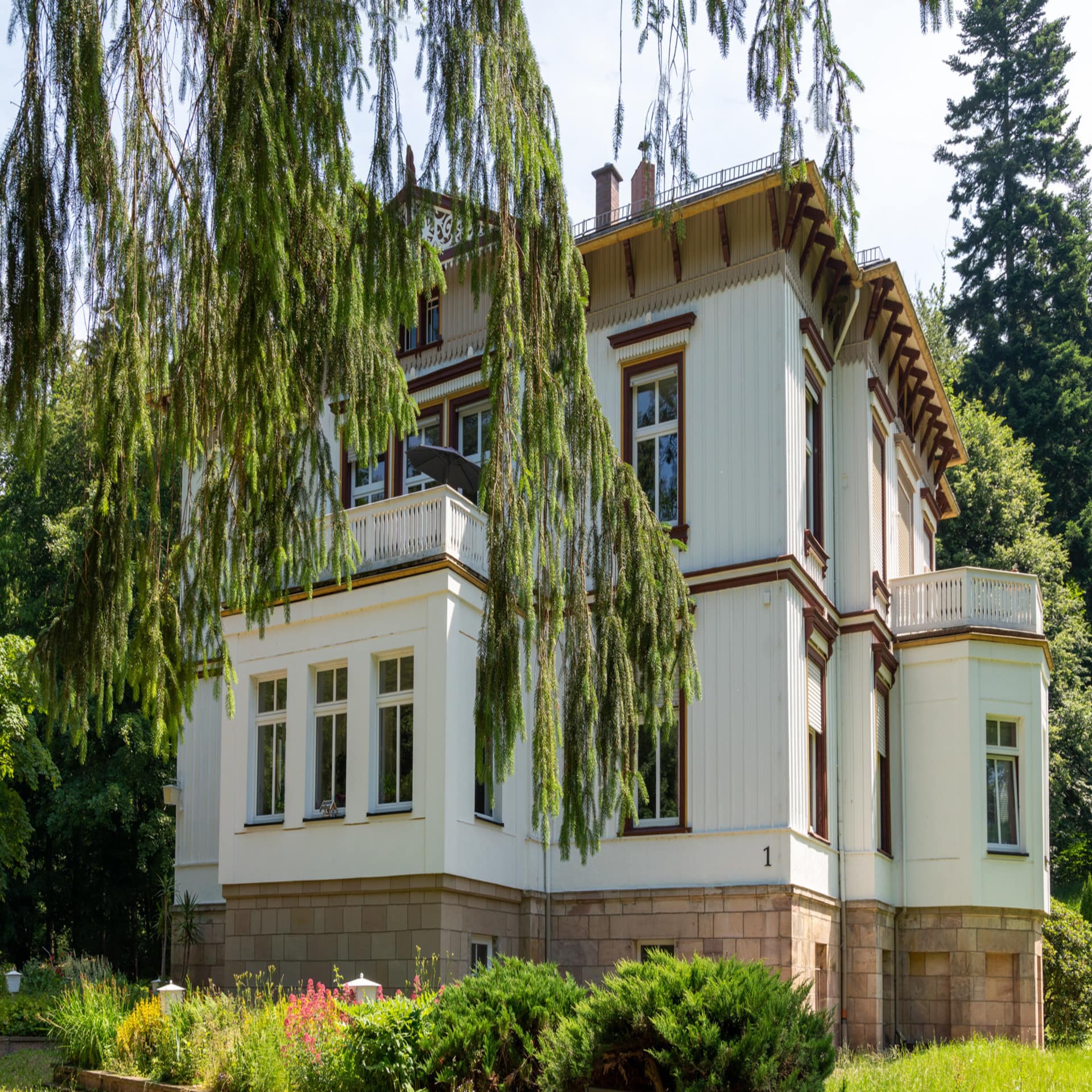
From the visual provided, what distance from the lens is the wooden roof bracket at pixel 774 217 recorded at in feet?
54.0

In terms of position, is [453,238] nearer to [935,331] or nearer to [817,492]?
[817,492]

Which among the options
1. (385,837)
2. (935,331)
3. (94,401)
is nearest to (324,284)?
(94,401)

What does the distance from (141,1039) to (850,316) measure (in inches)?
513

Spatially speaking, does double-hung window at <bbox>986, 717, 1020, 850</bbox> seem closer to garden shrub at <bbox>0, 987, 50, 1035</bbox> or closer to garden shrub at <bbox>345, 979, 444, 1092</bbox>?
garden shrub at <bbox>345, 979, 444, 1092</bbox>

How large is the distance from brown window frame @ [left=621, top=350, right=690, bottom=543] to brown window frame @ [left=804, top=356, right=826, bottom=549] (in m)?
1.70

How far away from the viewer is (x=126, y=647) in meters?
7.83

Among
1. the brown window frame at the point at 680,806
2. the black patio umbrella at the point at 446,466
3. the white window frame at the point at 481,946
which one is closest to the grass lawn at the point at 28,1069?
the white window frame at the point at 481,946

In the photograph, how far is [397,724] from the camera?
50.5 ft

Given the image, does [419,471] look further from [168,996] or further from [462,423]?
[168,996]

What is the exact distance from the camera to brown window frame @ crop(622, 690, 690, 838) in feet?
51.5

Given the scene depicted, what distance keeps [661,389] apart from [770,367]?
1724mm

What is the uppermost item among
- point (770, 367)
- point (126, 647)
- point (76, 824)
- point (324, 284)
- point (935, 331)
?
point (935, 331)

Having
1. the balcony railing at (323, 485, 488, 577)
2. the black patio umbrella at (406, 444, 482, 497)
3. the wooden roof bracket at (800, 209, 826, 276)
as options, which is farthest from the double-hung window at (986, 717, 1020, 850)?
the black patio umbrella at (406, 444, 482, 497)

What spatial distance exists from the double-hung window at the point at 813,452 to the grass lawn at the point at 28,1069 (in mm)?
11006
